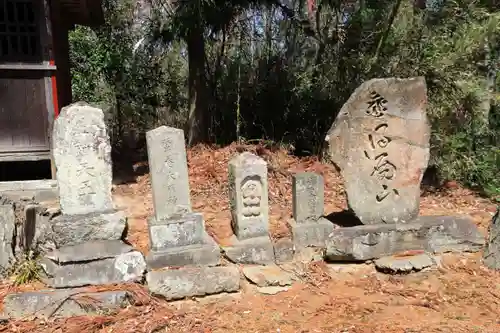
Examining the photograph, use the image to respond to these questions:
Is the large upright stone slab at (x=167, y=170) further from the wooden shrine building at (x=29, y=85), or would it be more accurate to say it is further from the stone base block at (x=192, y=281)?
the wooden shrine building at (x=29, y=85)

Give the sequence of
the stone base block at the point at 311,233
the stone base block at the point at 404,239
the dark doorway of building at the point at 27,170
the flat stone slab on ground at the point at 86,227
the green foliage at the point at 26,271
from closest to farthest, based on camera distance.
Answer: the flat stone slab on ground at the point at 86,227 < the green foliage at the point at 26,271 < the stone base block at the point at 404,239 < the stone base block at the point at 311,233 < the dark doorway of building at the point at 27,170

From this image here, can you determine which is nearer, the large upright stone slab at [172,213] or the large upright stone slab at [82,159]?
the large upright stone slab at [82,159]

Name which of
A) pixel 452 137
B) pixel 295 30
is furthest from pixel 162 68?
pixel 452 137

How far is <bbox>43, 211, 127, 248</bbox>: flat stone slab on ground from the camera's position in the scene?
14.4 ft

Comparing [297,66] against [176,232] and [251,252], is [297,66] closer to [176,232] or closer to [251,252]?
[251,252]

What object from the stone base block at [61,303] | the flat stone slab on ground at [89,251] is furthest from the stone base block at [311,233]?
the stone base block at [61,303]

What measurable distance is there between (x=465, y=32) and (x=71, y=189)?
267 inches

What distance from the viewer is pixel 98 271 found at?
4.34 meters

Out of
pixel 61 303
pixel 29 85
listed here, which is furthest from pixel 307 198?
pixel 29 85

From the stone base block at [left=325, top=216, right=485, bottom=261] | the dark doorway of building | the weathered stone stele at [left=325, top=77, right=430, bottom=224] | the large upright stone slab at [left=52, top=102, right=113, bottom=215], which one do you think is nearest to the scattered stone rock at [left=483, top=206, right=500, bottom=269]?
the stone base block at [left=325, top=216, right=485, bottom=261]

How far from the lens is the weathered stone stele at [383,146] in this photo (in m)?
5.02

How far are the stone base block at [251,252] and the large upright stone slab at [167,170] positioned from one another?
67 cm

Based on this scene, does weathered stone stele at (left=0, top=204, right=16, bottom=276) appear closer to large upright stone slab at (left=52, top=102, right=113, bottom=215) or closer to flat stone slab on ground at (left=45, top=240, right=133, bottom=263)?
flat stone slab on ground at (left=45, top=240, right=133, bottom=263)

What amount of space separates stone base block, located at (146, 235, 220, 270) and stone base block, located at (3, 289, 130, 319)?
0.50 metres
